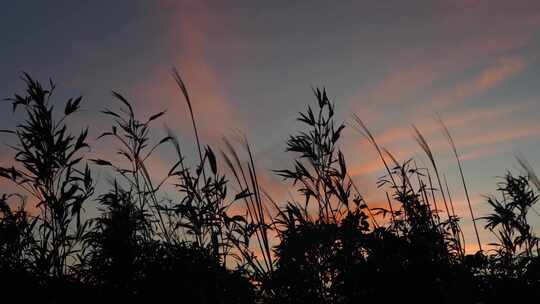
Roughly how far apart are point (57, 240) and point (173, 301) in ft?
6.48

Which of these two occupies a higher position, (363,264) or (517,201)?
(517,201)

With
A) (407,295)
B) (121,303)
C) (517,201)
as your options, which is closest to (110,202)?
(121,303)

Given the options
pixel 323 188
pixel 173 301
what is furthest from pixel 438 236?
pixel 173 301

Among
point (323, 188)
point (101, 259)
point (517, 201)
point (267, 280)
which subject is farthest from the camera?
point (517, 201)

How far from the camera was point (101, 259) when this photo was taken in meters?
7.99

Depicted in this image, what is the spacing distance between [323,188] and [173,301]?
9.73 feet

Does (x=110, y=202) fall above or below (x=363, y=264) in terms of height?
above

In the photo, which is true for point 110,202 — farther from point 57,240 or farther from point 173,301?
point 57,240

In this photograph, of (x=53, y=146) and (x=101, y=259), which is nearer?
(x=53, y=146)

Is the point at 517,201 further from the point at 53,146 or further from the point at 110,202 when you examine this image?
the point at 53,146

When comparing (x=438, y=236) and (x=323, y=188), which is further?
(x=438, y=236)

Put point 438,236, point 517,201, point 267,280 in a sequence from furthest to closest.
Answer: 1. point 517,201
2. point 438,236
3. point 267,280

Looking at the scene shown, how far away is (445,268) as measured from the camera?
5562 millimetres

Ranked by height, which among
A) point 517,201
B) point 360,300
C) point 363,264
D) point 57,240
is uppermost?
point 517,201
